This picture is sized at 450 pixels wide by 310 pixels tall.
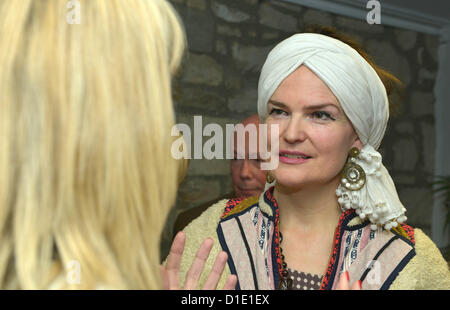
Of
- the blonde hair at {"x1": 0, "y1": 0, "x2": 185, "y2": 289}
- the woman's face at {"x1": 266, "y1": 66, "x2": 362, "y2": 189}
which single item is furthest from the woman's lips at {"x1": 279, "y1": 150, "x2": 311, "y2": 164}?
the blonde hair at {"x1": 0, "y1": 0, "x2": 185, "y2": 289}

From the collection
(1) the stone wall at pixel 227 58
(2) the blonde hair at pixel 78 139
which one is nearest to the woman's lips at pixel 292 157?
(2) the blonde hair at pixel 78 139

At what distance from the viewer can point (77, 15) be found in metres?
0.68

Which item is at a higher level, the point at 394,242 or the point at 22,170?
the point at 22,170

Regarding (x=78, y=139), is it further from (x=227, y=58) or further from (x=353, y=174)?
(x=227, y=58)

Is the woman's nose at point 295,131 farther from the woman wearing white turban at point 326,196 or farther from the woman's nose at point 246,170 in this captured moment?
the woman's nose at point 246,170

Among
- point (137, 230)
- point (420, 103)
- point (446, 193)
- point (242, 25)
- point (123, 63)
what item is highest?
point (242, 25)

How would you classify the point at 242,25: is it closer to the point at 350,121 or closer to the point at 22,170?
the point at 350,121

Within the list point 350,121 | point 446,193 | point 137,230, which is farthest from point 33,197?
point 446,193

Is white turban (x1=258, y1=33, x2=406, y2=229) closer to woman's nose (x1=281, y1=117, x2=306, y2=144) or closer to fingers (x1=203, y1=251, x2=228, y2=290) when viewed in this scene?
woman's nose (x1=281, y1=117, x2=306, y2=144)

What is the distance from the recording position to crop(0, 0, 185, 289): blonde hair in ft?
2.14

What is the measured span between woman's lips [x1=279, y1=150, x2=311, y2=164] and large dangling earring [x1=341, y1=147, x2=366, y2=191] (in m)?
0.16

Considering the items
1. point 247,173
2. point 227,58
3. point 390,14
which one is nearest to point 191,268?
point 247,173

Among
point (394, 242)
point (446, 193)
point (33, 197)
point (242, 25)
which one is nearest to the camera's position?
point (33, 197)
